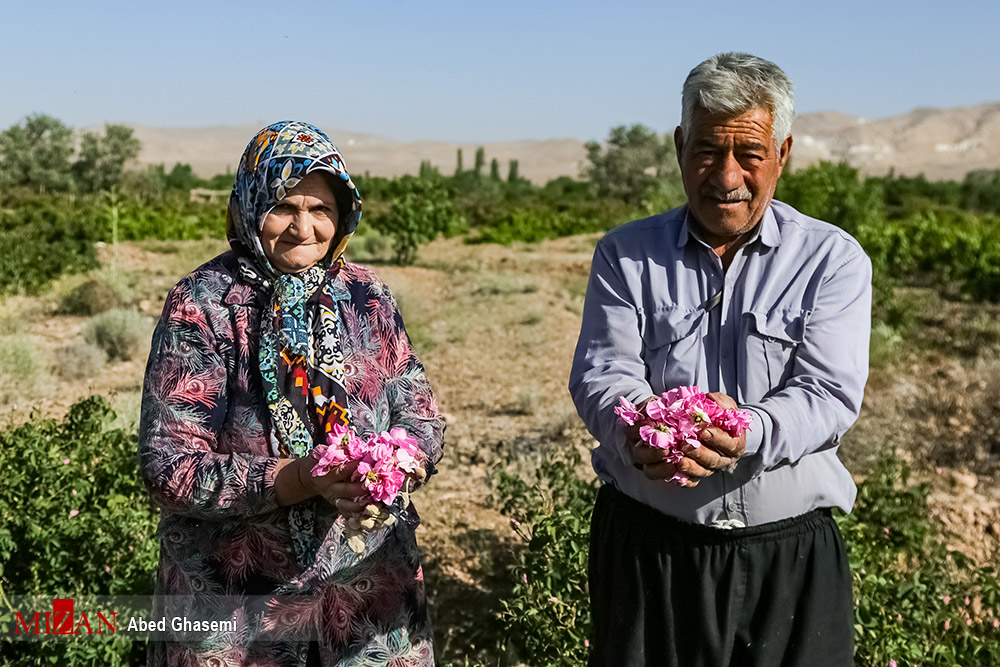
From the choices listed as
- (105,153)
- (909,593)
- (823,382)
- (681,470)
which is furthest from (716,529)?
(105,153)

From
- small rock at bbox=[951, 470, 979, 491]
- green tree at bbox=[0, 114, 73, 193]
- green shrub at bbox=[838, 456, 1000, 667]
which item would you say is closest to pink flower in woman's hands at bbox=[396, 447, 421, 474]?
green shrub at bbox=[838, 456, 1000, 667]

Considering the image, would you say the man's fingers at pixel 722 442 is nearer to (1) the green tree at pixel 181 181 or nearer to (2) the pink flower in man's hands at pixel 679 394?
(2) the pink flower in man's hands at pixel 679 394

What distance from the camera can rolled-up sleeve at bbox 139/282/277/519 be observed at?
6.63 feet

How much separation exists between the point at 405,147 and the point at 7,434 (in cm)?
14622

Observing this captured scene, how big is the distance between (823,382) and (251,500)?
1.28 m

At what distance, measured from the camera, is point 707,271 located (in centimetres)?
219

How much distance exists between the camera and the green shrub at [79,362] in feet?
27.6

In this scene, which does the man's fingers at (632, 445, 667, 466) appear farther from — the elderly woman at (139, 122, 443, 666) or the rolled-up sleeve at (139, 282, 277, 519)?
the rolled-up sleeve at (139, 282, 277, 519)

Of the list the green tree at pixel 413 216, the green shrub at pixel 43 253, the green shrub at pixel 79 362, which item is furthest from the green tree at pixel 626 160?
the green shrub at pixel 79 362

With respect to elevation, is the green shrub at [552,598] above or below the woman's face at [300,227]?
below

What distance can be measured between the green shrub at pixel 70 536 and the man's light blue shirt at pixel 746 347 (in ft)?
7.01

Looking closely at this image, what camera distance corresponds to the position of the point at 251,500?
2031 mm

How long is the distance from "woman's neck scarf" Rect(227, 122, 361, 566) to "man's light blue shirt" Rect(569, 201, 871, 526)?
0.60 metres

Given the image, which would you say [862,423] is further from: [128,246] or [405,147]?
[405,147]
